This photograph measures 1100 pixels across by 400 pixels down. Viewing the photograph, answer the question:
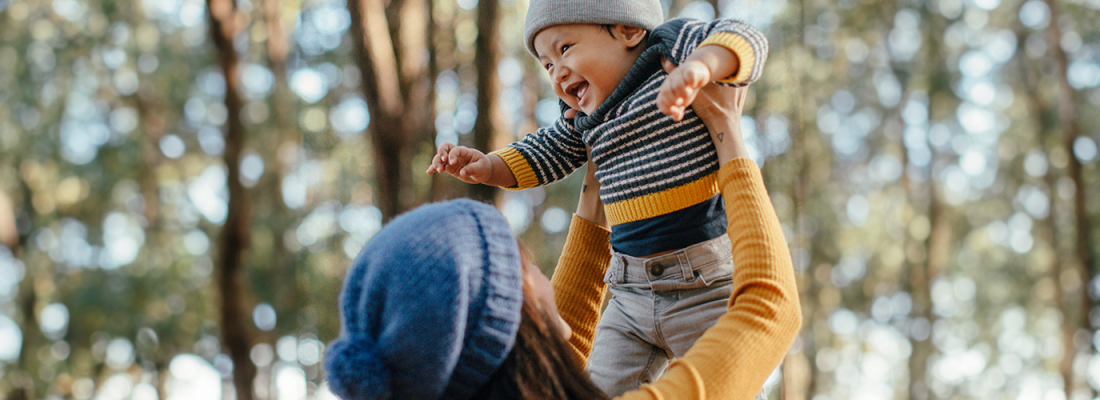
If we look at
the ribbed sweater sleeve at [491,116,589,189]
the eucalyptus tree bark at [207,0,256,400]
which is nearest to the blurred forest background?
the eucalyptus tree bark at [207,0,256,400]

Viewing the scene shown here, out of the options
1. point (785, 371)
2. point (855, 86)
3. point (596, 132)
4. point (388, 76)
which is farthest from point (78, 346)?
point (855, 86)

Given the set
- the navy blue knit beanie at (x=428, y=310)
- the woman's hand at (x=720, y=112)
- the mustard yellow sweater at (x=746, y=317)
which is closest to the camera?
the navy blue knit beanie at (x=428, y=310)

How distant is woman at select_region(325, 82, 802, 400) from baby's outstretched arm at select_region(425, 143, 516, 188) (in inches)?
17.0

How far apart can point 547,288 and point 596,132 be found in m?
0.47

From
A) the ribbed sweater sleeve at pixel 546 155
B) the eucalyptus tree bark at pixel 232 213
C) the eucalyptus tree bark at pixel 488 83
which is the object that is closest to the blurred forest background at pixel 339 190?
the eucalyptus tree bark at pixel 232 213

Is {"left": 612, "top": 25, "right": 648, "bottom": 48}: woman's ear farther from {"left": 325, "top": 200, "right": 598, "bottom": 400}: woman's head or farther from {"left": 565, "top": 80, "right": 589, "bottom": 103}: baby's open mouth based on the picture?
{"left": 325, "top": 200, "right": 598, "bottom": 400}: woman's head

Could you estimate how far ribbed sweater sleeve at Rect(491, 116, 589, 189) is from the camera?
1673 mm

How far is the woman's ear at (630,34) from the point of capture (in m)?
1.59

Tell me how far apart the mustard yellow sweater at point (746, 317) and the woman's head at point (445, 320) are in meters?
0.16

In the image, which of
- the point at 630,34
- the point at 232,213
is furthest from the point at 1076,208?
the point at 630,34

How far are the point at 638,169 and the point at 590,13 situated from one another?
323 mm

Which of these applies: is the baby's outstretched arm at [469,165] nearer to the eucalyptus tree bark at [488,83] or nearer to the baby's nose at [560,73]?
the baby's nose at [560,73]

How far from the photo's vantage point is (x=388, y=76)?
4148 mm

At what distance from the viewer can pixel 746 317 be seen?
3.78 ft
